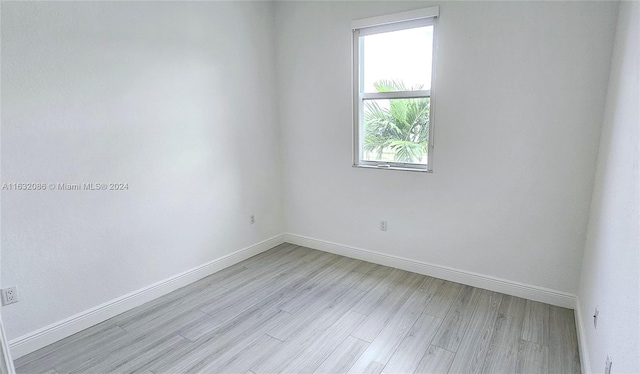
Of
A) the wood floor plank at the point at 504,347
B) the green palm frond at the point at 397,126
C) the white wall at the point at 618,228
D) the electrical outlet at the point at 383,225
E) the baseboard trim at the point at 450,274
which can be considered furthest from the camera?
the electrical outlet at the point at 383,225

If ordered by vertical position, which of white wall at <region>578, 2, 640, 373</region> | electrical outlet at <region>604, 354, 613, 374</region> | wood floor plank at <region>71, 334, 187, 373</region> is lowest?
wood floor plank at <region>71, 334, 187, 373</region>

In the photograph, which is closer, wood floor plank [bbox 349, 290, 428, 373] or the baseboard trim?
wood floor plank [bbox 349, 290, 428, 373]

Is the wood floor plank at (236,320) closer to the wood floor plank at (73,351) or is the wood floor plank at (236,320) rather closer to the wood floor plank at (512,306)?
the wood floor plank at (73,351)

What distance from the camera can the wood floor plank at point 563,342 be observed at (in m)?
1.95

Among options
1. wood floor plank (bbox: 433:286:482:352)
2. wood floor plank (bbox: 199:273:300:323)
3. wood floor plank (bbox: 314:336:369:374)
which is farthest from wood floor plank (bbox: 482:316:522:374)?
wood floor plank (bbox: 199:273:300:323)

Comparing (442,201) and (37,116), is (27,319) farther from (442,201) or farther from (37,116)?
(442,201)

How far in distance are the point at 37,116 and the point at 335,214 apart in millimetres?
2569

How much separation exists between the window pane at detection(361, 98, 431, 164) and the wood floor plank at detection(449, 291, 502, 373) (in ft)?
4.14

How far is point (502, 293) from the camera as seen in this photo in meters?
2.76

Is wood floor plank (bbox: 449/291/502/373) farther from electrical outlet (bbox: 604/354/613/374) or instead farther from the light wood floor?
electrical outlet (bbox: 604/354/613/374)

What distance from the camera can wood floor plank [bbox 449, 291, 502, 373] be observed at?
78.0 inches

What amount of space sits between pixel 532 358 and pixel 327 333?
1262mm

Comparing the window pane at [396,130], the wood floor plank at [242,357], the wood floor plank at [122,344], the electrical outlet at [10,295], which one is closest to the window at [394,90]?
the window pane at [396,130]

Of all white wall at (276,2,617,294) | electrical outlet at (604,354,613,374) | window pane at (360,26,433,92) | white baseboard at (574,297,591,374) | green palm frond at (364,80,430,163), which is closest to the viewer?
electrical outlet at (604,354,613,374)
